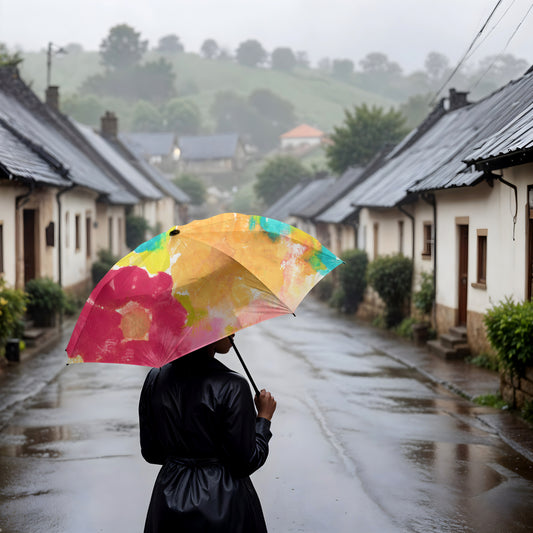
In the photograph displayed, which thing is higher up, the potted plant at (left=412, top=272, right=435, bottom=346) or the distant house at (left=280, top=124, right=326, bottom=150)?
the distant house at (left=280, top=124, right=326, bottom=150)

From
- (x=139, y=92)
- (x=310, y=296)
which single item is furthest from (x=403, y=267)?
(x=139, y=92)

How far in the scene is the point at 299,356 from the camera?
16.2 meters

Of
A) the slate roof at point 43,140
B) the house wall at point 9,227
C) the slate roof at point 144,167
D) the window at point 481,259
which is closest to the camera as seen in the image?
the window at point 481,259

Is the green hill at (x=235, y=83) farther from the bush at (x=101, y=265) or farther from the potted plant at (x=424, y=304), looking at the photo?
the potted plant at (x=424, y=304)

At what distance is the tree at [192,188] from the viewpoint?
72.8m

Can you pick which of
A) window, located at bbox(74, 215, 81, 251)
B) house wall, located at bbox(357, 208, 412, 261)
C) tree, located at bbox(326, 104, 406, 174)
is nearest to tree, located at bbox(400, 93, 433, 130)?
tree, located at bbox(326, 104, 406, 174)

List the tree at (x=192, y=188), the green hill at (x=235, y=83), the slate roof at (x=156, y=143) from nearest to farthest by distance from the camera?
the tree at (x=192, y=188), the slate roof at (x=156, y=143), the green hill at (x=235, y=83)

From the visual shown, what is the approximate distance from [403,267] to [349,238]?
424 inches

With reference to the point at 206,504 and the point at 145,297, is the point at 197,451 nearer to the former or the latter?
the point at 206,504

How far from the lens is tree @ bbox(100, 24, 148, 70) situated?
474 ft

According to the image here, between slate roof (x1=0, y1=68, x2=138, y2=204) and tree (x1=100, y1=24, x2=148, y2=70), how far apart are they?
4575 inches

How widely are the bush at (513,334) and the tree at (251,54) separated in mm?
188347

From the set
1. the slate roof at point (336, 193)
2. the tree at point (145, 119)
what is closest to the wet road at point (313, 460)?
the slate roof at point (336, 193)

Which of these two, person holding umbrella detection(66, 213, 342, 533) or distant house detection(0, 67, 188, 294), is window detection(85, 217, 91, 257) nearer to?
distant house detection(0, 67, 188, 294)
